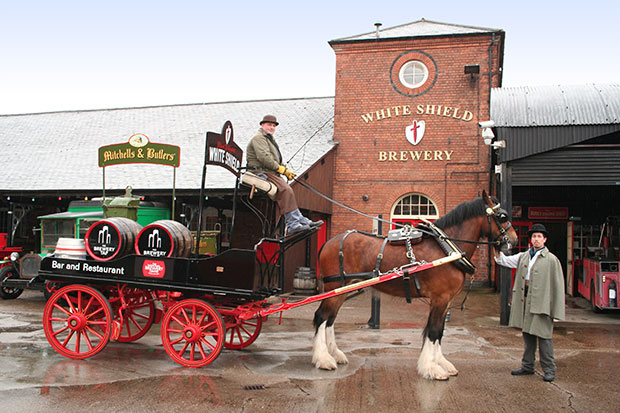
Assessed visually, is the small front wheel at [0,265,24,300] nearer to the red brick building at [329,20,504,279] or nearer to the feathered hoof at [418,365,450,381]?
the red brick building at [329,20,504,279]

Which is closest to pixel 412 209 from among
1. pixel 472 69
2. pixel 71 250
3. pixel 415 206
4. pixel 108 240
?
pixel 415 206

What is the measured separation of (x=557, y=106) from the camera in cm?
1042

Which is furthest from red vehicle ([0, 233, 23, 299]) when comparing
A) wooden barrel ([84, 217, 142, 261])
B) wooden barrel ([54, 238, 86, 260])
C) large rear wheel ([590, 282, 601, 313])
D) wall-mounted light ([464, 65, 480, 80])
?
large rear wheel ([590, 282, 601, 313])

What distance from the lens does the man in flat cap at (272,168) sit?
20.5 ft

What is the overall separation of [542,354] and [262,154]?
3.96 metres

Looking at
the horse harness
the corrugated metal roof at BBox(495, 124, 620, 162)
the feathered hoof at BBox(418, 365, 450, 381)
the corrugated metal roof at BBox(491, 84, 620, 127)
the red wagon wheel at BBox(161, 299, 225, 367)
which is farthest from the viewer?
the corrugated metal roof at BBox(491, 84, 620, 127)

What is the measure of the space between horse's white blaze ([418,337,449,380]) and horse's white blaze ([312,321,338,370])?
1038mm

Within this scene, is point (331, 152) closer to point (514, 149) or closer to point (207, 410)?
point (514, 149)

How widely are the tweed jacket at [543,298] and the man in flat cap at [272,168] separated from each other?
2607 mm

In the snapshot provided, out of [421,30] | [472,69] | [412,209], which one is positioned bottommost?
[412,209]

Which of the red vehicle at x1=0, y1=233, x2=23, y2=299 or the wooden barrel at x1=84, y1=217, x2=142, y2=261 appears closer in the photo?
the wooden barrel at x1=84, y1=217, x2=142, y2=261

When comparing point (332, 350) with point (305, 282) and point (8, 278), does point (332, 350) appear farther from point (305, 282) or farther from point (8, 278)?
point (8, 278)

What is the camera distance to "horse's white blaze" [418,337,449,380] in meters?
5.82

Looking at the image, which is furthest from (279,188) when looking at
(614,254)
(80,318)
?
(614,254)
